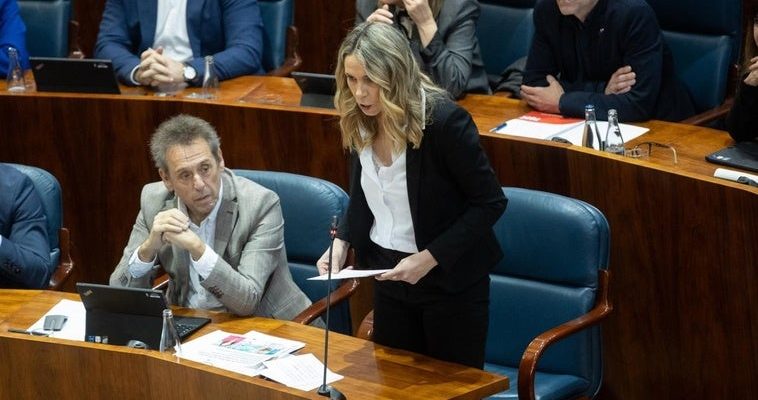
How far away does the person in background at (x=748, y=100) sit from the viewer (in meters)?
3.50

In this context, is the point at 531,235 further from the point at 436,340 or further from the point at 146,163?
the point at 146,163

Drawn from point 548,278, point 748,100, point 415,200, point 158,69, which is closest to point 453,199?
point 415,200

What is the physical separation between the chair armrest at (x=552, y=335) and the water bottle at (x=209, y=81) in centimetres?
172

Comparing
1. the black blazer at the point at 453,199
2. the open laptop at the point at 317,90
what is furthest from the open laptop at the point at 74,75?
the black blazer at the point at 453,199

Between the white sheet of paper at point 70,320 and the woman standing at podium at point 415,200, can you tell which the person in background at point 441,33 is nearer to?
the woman standing at podium at point 415,200

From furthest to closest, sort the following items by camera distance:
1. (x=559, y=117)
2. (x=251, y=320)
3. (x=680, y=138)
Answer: (x=559, y=117) → (x=680, y=138) → (x=251, y=320)

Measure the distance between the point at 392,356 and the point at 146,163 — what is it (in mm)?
1824

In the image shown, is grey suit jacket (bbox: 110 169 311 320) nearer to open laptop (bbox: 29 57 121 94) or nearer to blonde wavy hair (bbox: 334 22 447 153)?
blonde wavy hair (bbox: 334 22 447 153)

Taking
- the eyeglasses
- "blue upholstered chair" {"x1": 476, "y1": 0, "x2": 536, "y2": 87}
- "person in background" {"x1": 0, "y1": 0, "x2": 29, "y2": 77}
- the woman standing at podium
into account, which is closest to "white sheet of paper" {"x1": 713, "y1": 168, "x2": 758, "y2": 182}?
the eyeglasses

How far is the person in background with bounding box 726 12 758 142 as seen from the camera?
3496 mm

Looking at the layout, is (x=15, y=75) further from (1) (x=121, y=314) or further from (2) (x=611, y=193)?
(2) (x=611, y=193)

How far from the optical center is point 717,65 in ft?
14.5

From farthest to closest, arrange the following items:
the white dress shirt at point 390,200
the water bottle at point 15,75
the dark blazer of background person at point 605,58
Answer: the water bottle at point 15,75 → the dark blazer of background person at point 605,58 → the white dress shirt at point 390,200

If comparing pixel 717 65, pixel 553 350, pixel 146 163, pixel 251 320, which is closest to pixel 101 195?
pixel 146 163
